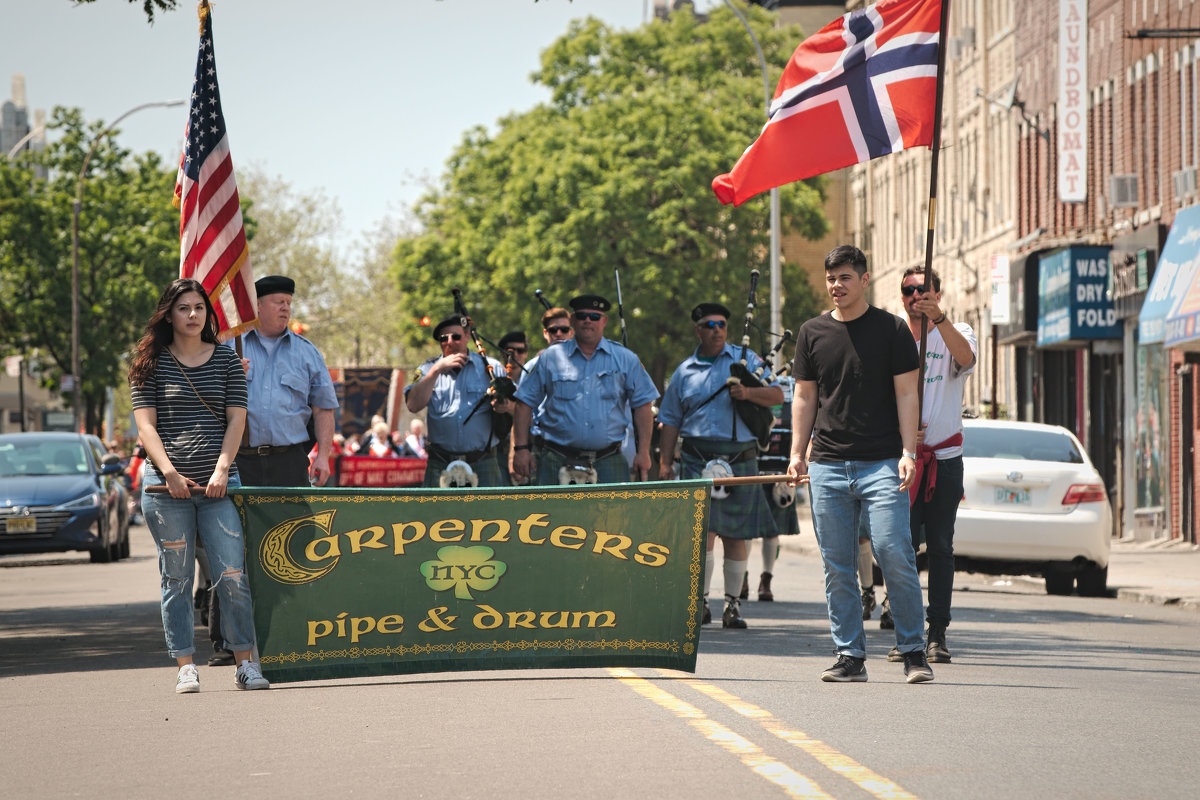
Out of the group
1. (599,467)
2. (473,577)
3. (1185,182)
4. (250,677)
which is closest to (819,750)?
(473,577)

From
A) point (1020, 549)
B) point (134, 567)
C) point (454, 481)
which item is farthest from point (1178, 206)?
point (454, 481)

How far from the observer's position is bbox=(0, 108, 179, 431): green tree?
51750mm

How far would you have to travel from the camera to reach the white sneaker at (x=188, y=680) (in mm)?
10305

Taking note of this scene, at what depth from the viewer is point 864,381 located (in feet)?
34.1

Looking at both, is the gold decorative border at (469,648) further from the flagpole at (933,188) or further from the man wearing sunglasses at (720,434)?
the man wearing sunglasses at (720,434)

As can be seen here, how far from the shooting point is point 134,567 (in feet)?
83.7

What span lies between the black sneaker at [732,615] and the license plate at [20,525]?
12.9 meters

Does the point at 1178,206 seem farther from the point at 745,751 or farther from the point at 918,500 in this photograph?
the point at 745,751

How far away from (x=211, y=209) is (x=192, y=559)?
407cm

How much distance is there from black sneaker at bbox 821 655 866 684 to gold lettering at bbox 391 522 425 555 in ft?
6.65

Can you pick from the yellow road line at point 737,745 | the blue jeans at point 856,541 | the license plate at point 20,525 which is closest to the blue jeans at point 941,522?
the blue jeans at point 856,541

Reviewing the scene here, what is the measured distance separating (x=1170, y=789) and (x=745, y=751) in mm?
1537

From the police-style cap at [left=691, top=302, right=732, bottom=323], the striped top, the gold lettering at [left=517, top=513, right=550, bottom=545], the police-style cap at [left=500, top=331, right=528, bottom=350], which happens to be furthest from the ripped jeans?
the police-style cap at [left=500, top=331, right=528, bottom=350]

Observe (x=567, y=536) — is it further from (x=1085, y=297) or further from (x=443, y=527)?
(x=1085, y=297)
